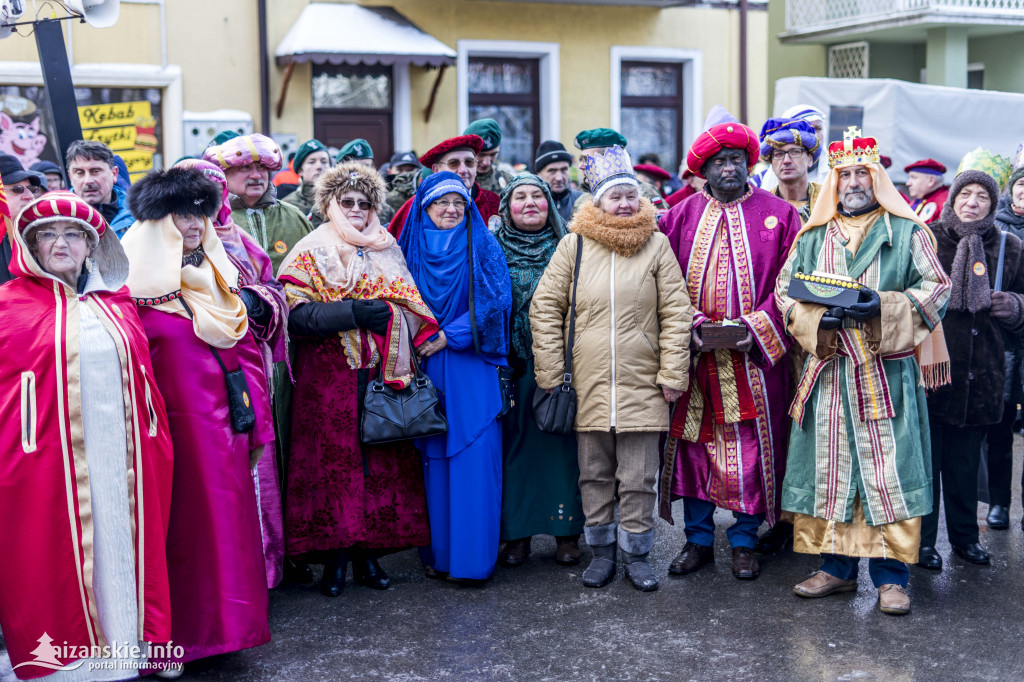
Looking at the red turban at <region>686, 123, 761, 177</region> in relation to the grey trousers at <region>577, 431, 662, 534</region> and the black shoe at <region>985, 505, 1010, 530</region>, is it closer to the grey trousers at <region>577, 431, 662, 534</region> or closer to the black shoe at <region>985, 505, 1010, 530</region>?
the grey trousers at <region>577, 431, 662, 534</region>

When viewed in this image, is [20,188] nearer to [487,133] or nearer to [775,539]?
[487,133]

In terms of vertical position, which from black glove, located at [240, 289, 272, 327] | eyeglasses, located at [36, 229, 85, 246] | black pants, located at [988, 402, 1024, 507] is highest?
eyeglasses, located at [36, 229, 85, 246]

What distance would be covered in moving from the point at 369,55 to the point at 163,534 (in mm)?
8736

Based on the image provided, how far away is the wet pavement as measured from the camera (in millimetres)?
4055

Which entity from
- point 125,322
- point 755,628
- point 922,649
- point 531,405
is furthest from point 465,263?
point 922,649

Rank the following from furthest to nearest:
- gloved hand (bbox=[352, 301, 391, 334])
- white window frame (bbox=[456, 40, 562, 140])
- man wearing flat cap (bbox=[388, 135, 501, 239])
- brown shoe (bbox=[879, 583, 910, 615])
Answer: white window frame (bbox=[456, 40, 562, 140]) < man wearing flat cap (bbox=[388, 135, 501, 239]) < gloved hand (bbox=[352, 301, 391, 334]) < brown shoe (bbox=[879, 583, 910, 615])

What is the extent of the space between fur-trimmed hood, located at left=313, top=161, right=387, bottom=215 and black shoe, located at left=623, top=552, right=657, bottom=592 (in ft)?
6.52

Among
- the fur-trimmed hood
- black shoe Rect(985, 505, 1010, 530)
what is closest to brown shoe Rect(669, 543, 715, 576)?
black shoe Rect(985, 505, 1010, 530)

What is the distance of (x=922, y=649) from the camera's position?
4.19 m

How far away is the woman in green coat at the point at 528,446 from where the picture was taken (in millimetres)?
5234

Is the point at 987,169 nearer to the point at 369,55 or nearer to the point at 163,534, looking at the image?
the point at 163,534

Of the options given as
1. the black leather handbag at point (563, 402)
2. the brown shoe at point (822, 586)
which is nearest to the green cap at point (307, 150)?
the black leather handbag at point (563, 402)

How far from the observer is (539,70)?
539 inches

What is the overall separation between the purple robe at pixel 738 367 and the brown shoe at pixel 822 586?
374 mm
